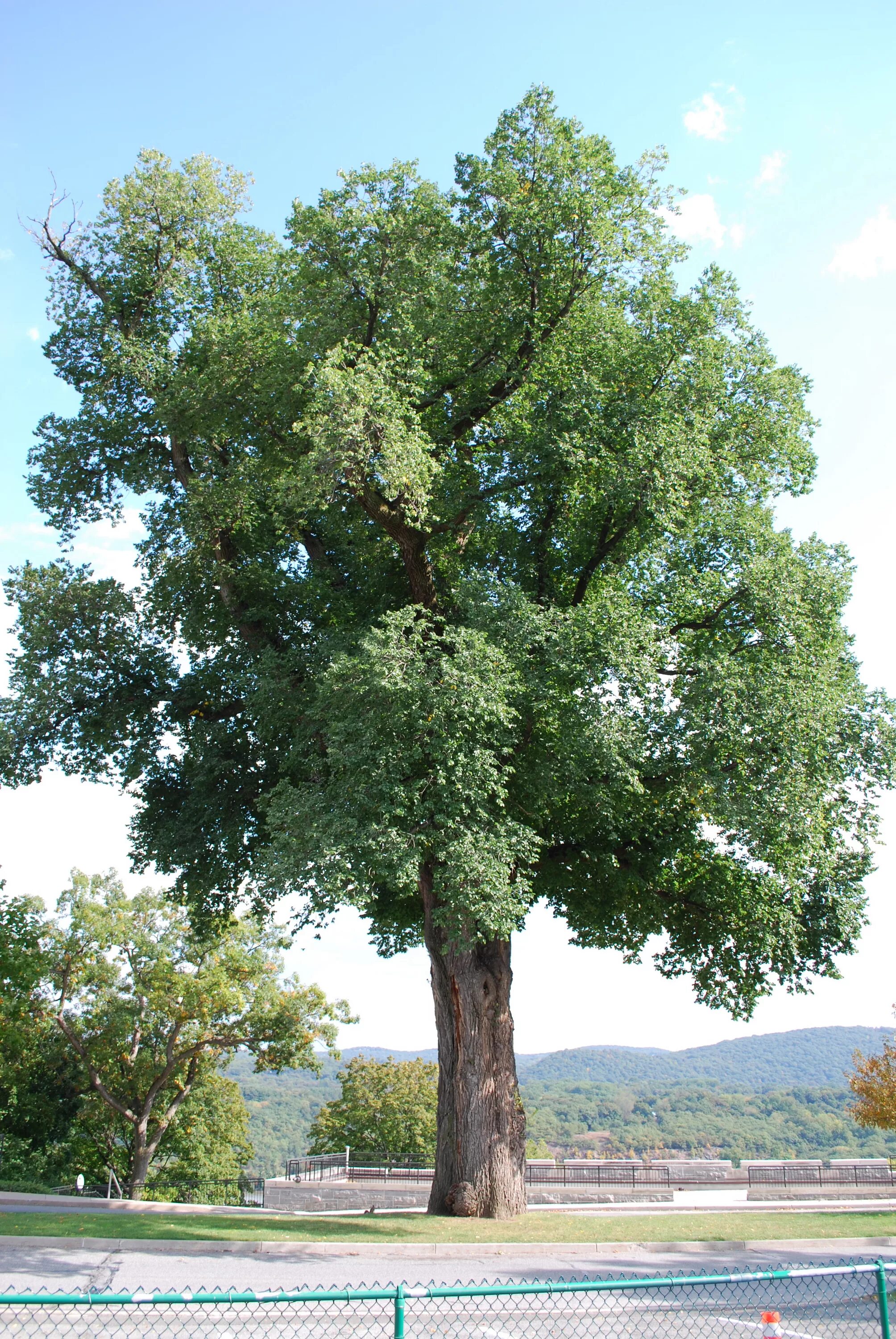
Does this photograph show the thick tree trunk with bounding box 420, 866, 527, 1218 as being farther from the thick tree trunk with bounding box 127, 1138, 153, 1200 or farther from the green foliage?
the green foliage

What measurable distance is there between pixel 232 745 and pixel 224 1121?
33194mm

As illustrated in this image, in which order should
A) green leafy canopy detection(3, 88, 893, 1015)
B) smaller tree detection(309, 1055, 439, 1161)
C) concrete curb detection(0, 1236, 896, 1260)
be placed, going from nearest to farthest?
1. concrete curb detection(0, 1236, 896, 1260)
2. green leafy canopy detection(3, 88, 893, 1015)
3. smaller tree detection(309, 1055, 439, 1161)

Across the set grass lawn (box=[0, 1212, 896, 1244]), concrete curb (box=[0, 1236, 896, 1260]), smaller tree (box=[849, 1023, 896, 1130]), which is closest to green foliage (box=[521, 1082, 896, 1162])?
smaller tree (box=[849, 1023, 896, 1130])

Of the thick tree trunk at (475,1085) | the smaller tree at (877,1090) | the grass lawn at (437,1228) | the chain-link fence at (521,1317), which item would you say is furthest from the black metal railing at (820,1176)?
the chain-link fence at (521,1317)

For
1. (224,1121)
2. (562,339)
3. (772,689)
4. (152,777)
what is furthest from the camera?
(224,1121)

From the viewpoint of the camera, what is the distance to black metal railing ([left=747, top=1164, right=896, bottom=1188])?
29578 millimetres

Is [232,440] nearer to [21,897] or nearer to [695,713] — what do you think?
[695,713]

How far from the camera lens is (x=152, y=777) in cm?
1950

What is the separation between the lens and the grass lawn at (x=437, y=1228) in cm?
1158

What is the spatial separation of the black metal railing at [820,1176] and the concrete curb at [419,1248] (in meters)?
20.2

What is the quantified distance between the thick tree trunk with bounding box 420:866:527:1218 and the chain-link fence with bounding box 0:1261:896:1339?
5.36 meters

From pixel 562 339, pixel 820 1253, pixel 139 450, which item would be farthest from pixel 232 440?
pixel 820 1253

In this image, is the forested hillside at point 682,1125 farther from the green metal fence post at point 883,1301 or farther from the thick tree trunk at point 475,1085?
the green metal fence post at point 883,1301

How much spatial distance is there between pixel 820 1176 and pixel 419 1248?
25838 millimetres
